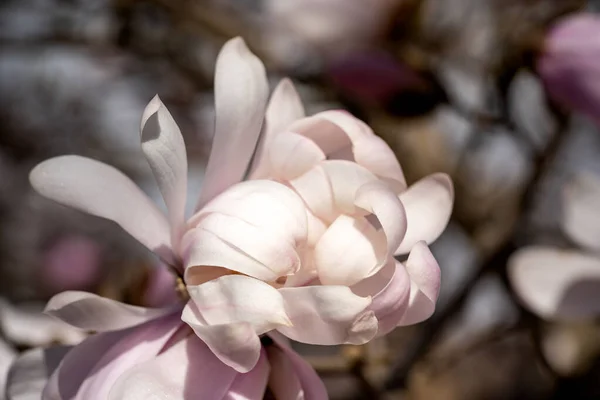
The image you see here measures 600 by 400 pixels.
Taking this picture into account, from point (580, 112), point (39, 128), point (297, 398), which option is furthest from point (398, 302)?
point (39, 128)

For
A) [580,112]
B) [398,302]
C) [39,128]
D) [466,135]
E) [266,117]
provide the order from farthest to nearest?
[39,128]
[466,135]
[580,112]
[266,117]
[398,302]

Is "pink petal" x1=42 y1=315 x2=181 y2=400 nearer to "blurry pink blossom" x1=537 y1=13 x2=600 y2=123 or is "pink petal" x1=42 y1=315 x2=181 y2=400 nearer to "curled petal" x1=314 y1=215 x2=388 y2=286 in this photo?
"curled petal" x1=314 y1=215 x2=388 y2=286

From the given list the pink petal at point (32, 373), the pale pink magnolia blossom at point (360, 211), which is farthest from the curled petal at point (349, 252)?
the pink petal at point (32, 373)

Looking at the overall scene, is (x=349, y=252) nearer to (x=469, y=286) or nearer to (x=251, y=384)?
(x=251, y=384)

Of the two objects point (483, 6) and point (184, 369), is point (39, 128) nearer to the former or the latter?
point (483, 6)

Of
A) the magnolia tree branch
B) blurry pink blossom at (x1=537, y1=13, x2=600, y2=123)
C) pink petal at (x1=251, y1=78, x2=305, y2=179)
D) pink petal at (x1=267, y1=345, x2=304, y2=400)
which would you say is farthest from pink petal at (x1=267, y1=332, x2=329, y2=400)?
blurry pink blossom at (x1=537, y1=13, x2=600, y2=123)

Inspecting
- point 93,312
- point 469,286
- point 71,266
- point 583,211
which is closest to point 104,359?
point 93,312

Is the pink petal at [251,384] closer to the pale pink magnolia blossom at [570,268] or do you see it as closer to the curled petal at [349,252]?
the curled petal at [349,252]

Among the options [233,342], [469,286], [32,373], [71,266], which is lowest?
[71,266]
